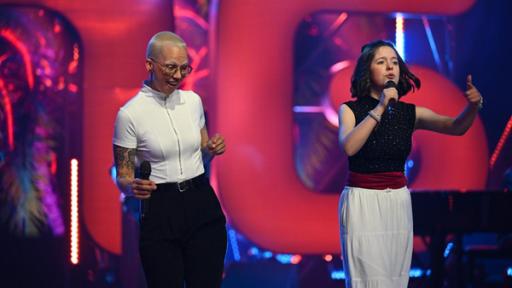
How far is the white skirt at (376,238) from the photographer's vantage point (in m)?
3.16

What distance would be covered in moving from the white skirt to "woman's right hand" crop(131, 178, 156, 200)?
0.91 m

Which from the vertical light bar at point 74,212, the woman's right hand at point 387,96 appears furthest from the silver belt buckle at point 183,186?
the vertical light bar at point 74,212

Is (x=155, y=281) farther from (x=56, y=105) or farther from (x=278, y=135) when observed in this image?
(x=56, y=105)

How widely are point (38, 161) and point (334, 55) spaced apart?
243 centimetres

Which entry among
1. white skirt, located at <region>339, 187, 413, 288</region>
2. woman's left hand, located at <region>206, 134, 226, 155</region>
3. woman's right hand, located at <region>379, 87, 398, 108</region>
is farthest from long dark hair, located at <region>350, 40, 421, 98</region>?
woman's left hand, located at <region>206, 134, 226, 155</region>

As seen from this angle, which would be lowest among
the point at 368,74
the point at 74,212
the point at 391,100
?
the point at 74,212

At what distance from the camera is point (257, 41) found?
5.29m

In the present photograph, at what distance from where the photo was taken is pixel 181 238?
9.51 ft

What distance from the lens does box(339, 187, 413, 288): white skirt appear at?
10.4 feet

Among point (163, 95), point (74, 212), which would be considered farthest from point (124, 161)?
point (74, 212)

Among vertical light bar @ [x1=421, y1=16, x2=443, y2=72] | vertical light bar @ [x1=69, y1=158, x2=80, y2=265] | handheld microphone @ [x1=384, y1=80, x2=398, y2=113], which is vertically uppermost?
vertical light bar @ [x1=421, y1=16, x2=443, y2=72]

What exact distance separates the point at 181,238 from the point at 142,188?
29 centimetres

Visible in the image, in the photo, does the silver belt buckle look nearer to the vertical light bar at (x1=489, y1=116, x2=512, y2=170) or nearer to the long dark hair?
the long dark hair

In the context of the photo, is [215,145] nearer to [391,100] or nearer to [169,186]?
[169,186]
